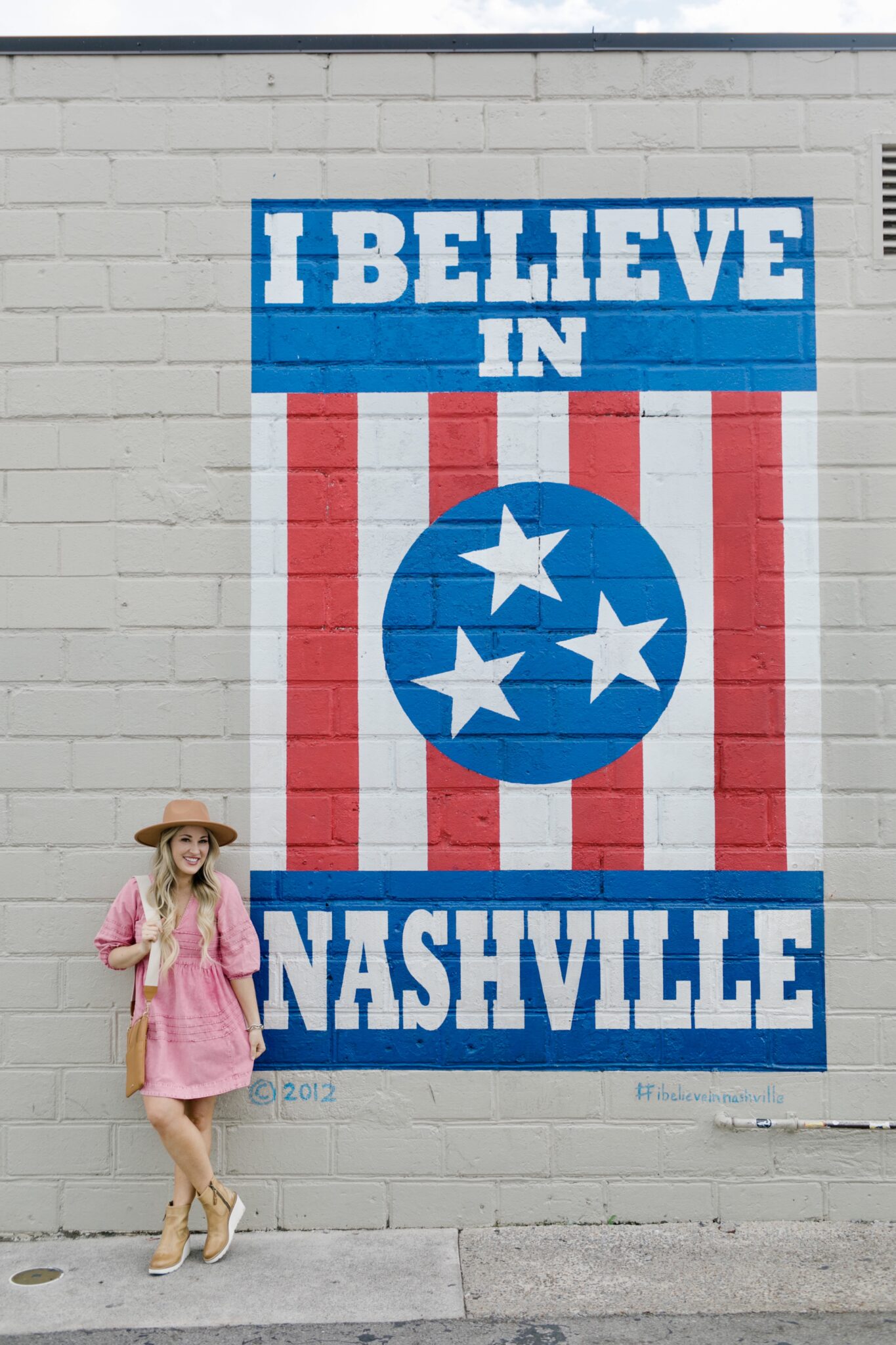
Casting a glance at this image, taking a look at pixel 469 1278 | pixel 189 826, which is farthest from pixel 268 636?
pixel 469 1278

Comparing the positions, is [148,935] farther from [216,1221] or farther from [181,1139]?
[216,1221]

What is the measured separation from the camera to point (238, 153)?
Result: 179 inches

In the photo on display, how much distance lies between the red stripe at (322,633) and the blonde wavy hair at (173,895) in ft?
1.10

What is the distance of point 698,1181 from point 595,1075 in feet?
1.84

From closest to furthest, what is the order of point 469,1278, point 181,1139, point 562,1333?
point 562,1333
point 469,1278
point 181,1139

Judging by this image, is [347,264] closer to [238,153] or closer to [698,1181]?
[238,153]

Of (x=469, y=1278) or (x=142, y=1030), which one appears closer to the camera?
(x=469, y=1278)

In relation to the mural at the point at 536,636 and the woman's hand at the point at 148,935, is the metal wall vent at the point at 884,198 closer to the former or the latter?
the mural at the point at 536,636

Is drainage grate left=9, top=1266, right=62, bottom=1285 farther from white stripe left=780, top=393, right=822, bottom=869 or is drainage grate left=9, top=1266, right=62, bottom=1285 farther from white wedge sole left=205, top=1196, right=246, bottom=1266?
white stripe left=780, top=393, right=822, bottom=869

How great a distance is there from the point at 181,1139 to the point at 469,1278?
3.69 feet

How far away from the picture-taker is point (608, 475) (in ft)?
14.8

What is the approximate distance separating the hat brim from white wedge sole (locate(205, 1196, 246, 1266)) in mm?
1308

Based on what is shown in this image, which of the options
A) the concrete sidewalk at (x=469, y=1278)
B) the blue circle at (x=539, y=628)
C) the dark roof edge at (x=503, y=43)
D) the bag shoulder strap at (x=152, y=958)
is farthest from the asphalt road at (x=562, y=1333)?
the dark roof edge at (x=503, y=43)

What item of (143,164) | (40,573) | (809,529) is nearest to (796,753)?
(809,529)
